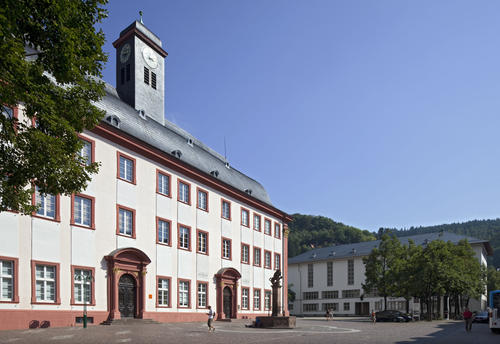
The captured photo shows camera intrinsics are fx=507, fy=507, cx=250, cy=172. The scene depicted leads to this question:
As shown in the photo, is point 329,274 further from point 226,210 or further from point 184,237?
point 184,237

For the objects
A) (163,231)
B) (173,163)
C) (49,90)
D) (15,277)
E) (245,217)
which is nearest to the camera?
(49,90)

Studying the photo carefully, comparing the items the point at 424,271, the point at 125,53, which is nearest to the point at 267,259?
the point at 424,271

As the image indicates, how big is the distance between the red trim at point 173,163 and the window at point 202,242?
4009 mm

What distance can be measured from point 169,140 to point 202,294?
1230 cm

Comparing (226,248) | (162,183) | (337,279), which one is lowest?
(337,279)

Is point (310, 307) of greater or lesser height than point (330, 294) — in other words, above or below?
below

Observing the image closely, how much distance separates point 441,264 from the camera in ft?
174

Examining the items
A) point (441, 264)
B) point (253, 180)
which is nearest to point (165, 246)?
point (253, 180)

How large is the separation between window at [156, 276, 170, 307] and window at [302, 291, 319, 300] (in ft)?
216

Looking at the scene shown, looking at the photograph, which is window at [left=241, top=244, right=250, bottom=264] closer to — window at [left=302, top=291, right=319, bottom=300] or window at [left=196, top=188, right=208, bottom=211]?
window at [left=196, top=188, right=208, bottom=211]

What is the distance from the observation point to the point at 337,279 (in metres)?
94.9

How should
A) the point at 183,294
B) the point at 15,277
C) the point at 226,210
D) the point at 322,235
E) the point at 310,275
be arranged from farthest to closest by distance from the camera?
the point at 322,235, the point at 310,275, the point at 226,210, the point at 183,294, the point at 15,277

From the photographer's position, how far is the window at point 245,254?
4650 cm

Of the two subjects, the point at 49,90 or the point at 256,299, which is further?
the point at 256,299
